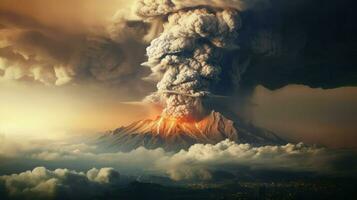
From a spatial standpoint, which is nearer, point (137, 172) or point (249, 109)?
point (137, 172)

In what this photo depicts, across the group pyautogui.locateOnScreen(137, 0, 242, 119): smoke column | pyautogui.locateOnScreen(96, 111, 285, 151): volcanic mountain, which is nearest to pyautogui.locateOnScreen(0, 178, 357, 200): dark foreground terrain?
pyautogui.locateOnScreen(96, 111, 285, 151): volcanic mountain

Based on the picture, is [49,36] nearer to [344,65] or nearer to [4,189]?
[4,189]

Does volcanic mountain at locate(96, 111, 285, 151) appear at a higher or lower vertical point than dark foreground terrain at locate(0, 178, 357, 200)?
higher

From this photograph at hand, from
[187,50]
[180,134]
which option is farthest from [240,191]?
[187,50]

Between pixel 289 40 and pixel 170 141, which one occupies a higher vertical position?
pixel 289 40

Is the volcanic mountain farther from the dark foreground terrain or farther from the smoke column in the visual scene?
the dark foreground terrain

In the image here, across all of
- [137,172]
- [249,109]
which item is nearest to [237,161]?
[249,109]
